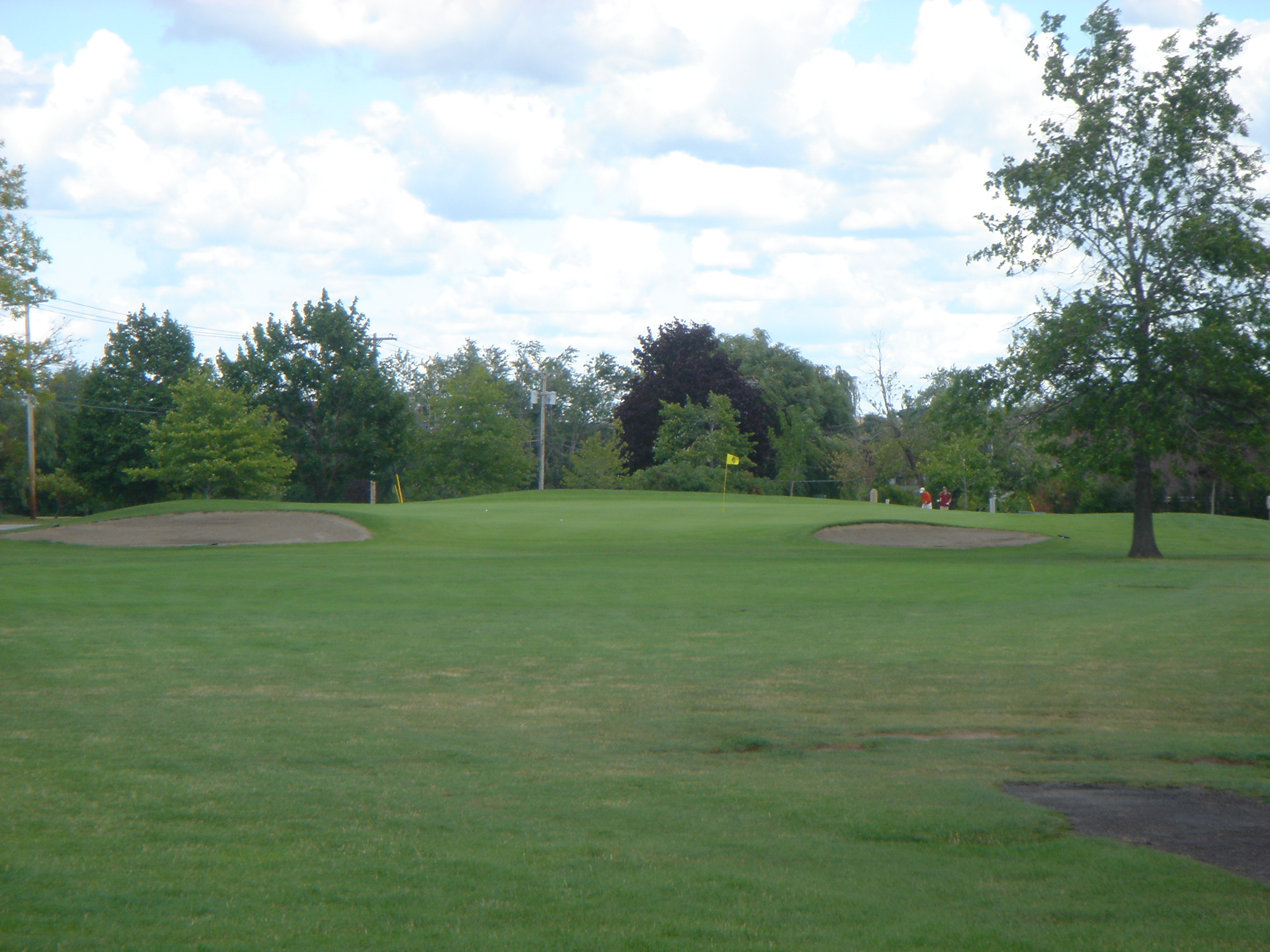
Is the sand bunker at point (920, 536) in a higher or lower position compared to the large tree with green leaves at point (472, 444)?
lower

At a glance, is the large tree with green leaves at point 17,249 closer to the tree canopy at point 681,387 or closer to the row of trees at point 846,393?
the row of trees at point 846,393

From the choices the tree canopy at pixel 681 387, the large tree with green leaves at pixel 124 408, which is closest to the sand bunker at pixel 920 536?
the tree canopy at pixel 681 387

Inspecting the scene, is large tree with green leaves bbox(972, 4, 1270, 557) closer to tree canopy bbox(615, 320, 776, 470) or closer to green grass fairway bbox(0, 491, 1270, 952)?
green grass fairway bbox(0, 491, 1270, 952)

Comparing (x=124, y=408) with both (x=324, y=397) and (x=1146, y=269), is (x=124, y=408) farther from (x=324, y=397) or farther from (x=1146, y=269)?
(x=1146, y=269)

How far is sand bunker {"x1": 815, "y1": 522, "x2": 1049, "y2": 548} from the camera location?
3325 cm

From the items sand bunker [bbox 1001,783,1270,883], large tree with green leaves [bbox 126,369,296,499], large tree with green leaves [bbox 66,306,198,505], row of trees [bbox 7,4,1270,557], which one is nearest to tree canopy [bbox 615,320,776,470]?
row of trees [bbox 7,4,1270,557]

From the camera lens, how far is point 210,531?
33.9m

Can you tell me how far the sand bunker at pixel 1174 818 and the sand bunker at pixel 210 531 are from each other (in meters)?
27.2

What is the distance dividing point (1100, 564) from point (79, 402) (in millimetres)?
63242

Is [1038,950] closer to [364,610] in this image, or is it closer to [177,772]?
[177,772]

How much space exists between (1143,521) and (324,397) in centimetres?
5388

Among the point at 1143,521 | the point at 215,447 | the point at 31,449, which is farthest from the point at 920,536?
the point at 31,449

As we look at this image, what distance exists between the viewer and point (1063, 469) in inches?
1166

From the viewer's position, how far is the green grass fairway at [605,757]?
16.3 feet
